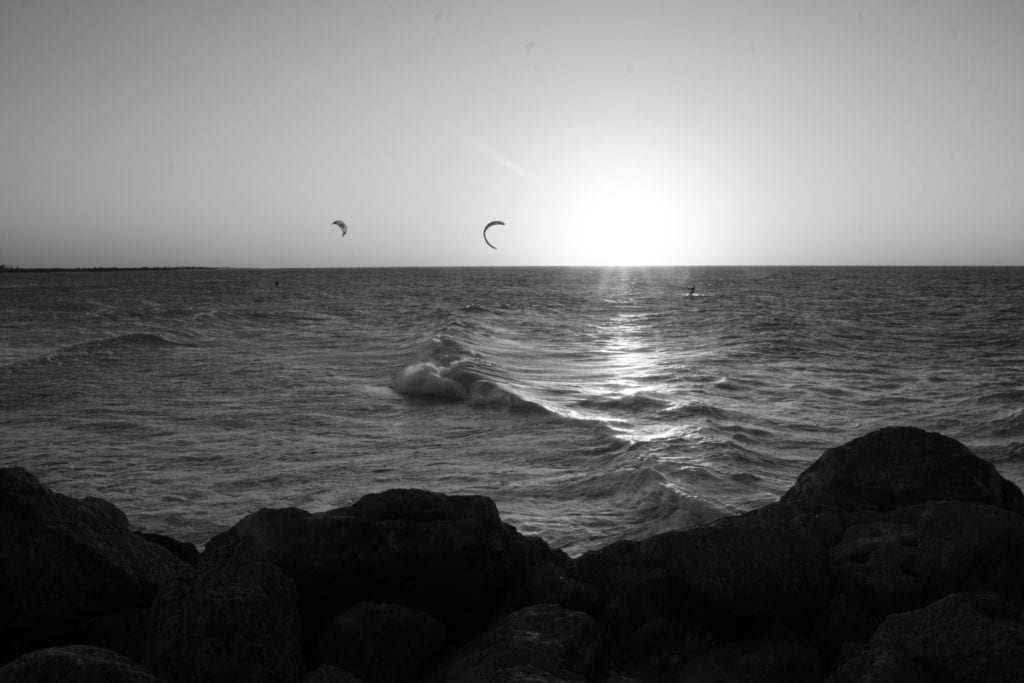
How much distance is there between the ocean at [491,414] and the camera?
9281 mm

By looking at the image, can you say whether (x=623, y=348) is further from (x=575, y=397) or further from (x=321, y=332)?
(x=321, y=332)

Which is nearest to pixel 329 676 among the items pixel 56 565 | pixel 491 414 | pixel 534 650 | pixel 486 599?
pixel 534 650

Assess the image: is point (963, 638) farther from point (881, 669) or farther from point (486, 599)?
point (486, 599)

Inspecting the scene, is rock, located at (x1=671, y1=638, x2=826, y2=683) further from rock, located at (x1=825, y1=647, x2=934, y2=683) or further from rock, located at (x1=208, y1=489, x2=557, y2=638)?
rock, located at (x1=208, y1=489, x2=557, y2=638)

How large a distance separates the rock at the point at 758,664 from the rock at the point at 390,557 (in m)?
1.35

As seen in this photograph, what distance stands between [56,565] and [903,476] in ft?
19.3

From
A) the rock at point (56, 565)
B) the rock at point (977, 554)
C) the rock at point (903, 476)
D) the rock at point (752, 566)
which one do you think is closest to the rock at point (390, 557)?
the rock at point (56, 565)

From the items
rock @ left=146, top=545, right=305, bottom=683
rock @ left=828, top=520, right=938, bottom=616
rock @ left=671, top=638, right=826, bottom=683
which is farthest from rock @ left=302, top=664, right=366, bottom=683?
rock @ left=828, top=520, right=938, bottom=616

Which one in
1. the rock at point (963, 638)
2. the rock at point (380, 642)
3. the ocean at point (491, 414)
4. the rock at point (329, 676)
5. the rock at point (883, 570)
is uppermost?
the rock at point (963, 638)

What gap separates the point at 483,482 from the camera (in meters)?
9.83

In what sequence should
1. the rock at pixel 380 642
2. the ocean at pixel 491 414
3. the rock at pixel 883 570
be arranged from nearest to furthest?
the rock at pixel 380 642 → the rock at pixel 883 570 → the ocean at pixel 491 414

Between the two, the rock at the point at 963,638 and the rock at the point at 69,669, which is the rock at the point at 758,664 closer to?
the rock at the point at 963,638

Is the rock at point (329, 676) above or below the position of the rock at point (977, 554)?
below

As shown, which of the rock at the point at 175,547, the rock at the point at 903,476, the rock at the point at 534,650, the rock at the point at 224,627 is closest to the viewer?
the rock at the point at 224,627
